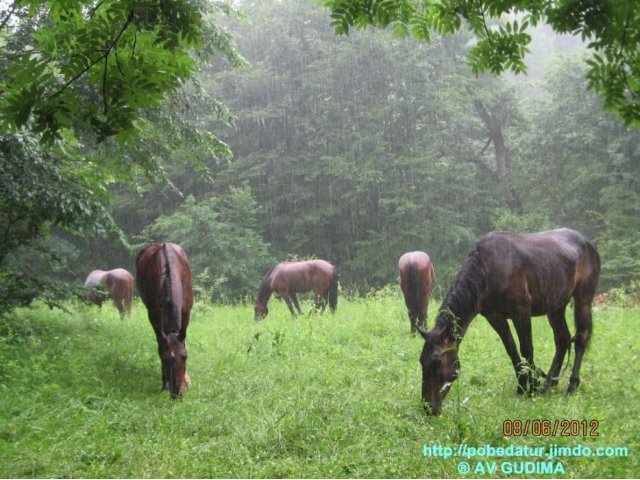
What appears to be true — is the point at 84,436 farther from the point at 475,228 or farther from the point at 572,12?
the point at 475,228

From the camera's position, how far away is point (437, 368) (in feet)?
18.6

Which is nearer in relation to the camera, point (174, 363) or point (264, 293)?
point (174, 363)

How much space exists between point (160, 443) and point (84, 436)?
696 millimetres

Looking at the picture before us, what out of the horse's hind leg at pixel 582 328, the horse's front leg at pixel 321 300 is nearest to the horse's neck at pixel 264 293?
the horse's front leg at pixel 321 300

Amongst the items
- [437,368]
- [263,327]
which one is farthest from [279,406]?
[263,327]

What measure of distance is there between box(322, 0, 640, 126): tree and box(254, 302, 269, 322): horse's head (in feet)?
35.5

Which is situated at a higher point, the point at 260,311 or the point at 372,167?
the point at 372,167

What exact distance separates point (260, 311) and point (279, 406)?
8.64 meters

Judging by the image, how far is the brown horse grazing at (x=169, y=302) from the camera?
6473 mm

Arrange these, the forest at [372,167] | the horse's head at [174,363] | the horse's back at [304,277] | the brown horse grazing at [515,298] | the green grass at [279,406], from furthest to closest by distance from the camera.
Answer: the forest at [372,167], the horse's back at [304,277], the horse's head at [174,363], the brown horse grazing at [515,298], the green grass at [279,406]

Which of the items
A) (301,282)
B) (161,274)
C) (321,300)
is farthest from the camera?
(301,282)

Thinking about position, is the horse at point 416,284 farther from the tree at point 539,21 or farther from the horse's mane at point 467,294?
the tree at point 539,21

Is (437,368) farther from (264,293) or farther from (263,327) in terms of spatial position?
(264,293)

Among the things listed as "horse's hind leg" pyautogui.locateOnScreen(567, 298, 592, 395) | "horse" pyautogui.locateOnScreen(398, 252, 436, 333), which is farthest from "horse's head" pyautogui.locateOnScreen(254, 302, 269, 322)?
"horse's hind leg" pyautogui.locateOnScreen(567, 298, 592, 395)
